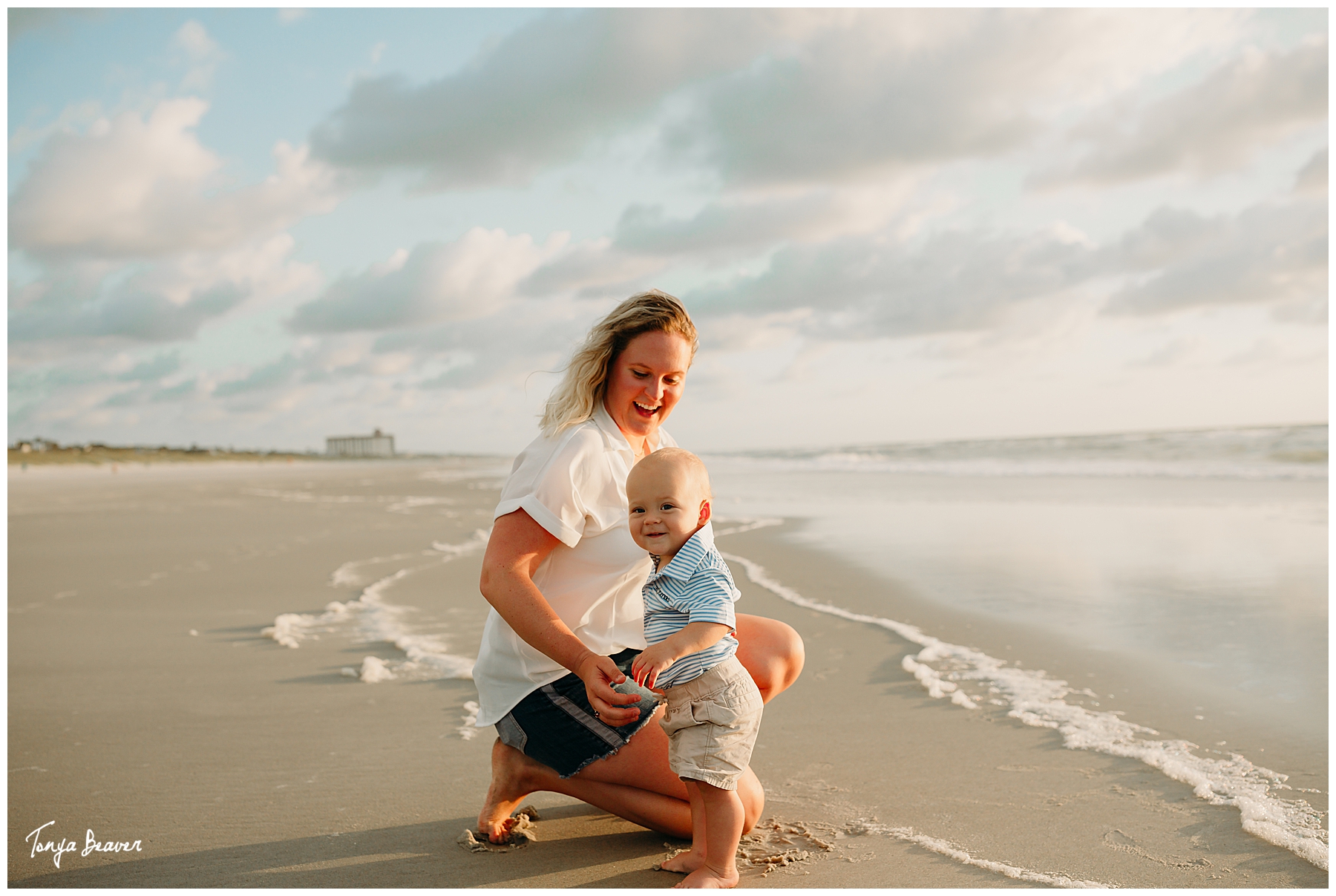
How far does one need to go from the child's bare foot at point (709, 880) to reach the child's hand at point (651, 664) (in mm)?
549

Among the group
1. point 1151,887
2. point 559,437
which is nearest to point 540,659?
point 559,437

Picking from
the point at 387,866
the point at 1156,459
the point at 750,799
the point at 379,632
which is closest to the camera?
the point at 387,866

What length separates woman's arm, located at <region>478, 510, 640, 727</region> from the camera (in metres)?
2.54

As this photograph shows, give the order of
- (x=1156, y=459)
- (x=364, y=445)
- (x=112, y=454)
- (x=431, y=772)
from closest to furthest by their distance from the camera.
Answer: (x=431, y=772)
(x=1156, y=459)
(x=112, y=454)
(x=364, y=445)

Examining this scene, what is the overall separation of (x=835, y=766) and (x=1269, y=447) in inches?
1030

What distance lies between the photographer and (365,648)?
5367 mm

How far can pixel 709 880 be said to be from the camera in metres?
2.51

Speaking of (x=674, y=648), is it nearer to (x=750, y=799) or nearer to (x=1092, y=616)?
(x=750, y=799)

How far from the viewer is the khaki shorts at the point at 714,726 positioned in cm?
256

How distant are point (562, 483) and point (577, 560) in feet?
0.95

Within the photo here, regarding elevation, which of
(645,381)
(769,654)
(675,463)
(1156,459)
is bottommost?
(769,654)

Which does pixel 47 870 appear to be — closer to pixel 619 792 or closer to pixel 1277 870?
pixel 619 792
